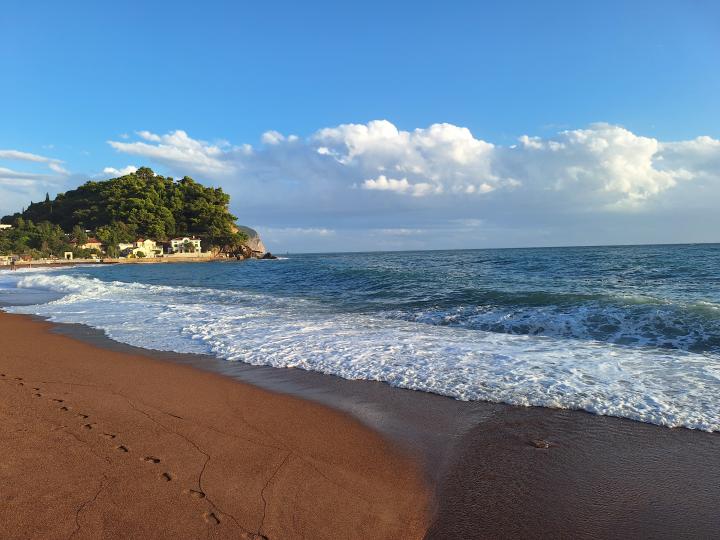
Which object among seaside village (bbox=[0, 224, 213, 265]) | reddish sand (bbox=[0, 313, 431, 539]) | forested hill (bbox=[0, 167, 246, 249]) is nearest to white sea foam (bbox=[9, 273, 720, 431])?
reddish sand (bbox=[0, 313, 431, 539])

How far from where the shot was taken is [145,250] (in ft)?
290

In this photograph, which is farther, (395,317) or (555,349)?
(395,317)

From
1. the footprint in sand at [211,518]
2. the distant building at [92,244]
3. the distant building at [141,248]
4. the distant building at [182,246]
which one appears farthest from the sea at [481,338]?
the distant building at [182,246]

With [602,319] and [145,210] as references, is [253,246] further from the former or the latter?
[602,319]

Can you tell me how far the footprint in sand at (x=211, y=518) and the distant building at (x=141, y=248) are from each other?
93552 mm

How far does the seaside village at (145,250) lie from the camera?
79.4m

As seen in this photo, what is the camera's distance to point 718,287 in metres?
15.5

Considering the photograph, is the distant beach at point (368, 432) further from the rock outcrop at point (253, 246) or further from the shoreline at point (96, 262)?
the rock outcrop at point (253, 246)

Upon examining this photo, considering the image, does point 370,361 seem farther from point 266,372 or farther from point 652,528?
point 652,528

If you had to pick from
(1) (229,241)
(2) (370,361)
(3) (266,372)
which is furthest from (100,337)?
(1) (229,241)

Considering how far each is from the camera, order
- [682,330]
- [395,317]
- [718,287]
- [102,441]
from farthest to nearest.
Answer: [718,287]
[395,317]
[682,330]
[102,441]

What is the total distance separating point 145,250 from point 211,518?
314 feet

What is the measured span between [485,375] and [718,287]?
14.4 meters

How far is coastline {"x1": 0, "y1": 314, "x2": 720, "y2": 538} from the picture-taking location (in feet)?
9.16
